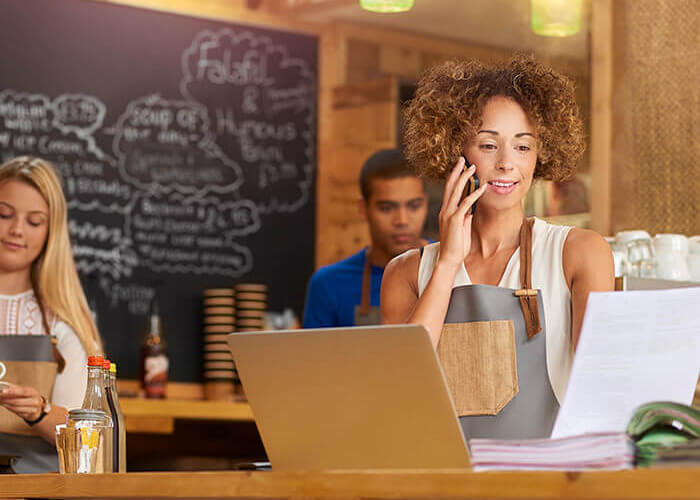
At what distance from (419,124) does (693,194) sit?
6.50 feet

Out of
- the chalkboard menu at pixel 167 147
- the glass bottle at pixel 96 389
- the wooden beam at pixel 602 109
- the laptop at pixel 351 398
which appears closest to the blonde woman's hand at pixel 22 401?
the glass bottle at pixel 96 389

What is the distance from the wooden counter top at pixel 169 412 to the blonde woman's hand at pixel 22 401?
1.72m

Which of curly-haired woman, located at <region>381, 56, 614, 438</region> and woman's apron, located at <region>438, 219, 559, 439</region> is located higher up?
curly-haired woman, located at <region>381, 56, 614, 438</region>

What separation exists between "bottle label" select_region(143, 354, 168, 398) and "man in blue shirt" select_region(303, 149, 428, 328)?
127cm

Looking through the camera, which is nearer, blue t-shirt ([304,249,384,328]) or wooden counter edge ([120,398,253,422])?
blue t-shirt ([304,249,384,328])

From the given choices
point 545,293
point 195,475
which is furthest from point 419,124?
point 195,475

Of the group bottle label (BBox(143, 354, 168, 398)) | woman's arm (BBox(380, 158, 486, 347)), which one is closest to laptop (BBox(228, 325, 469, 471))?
woman's arm (BBox(380, 158, 486, 347))

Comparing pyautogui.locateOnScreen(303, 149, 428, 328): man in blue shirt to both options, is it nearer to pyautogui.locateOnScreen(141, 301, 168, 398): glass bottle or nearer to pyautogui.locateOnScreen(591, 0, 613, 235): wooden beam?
pyautogui.locateOnScreen(591, 0, 613, 235): wooden beam

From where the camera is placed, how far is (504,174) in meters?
1.77

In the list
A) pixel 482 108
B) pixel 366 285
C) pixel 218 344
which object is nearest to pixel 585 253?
pixel 482 108

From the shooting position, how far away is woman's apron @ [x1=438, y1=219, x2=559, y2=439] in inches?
65.7

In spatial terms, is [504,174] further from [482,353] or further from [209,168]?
[209,168]

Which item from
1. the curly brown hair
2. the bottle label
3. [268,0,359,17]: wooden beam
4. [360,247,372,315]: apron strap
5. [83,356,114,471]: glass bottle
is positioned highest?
[268,0,359,17]: wooden beam

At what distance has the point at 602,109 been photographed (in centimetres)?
392
